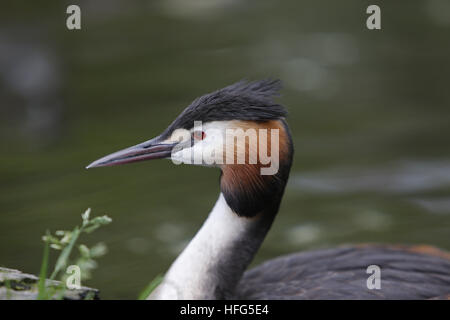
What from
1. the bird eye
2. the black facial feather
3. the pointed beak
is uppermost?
the black facial feather

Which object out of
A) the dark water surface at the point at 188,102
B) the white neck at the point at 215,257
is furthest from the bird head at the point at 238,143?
the dark water surface at the point at 188,102

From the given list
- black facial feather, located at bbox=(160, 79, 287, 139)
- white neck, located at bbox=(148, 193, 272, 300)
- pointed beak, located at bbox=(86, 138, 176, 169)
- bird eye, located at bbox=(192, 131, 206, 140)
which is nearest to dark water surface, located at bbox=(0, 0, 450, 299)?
white neck, located at bbox=(148, 193, 272, 300)

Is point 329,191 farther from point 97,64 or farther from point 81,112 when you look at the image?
point 97,64

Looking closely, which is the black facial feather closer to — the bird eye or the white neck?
the bird eye

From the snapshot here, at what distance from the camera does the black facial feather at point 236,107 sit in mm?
4887

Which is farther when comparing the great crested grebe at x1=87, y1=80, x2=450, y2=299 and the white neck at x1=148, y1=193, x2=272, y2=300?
the white neck at x1=148, y1=193, x2=272, y2=300

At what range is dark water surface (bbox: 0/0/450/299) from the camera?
7.51m

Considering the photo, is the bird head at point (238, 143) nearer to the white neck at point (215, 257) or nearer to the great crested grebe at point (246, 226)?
the great crested grebe at point (246, 226)

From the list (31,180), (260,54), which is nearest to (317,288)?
(31,180)

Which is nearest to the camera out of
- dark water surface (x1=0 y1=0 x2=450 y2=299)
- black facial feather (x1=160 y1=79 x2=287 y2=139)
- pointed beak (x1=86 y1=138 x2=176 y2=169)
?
black facial feather (x1=160 y1=79 x2=287 y2=139)

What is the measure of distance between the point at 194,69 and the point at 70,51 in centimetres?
169

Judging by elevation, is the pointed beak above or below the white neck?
above
